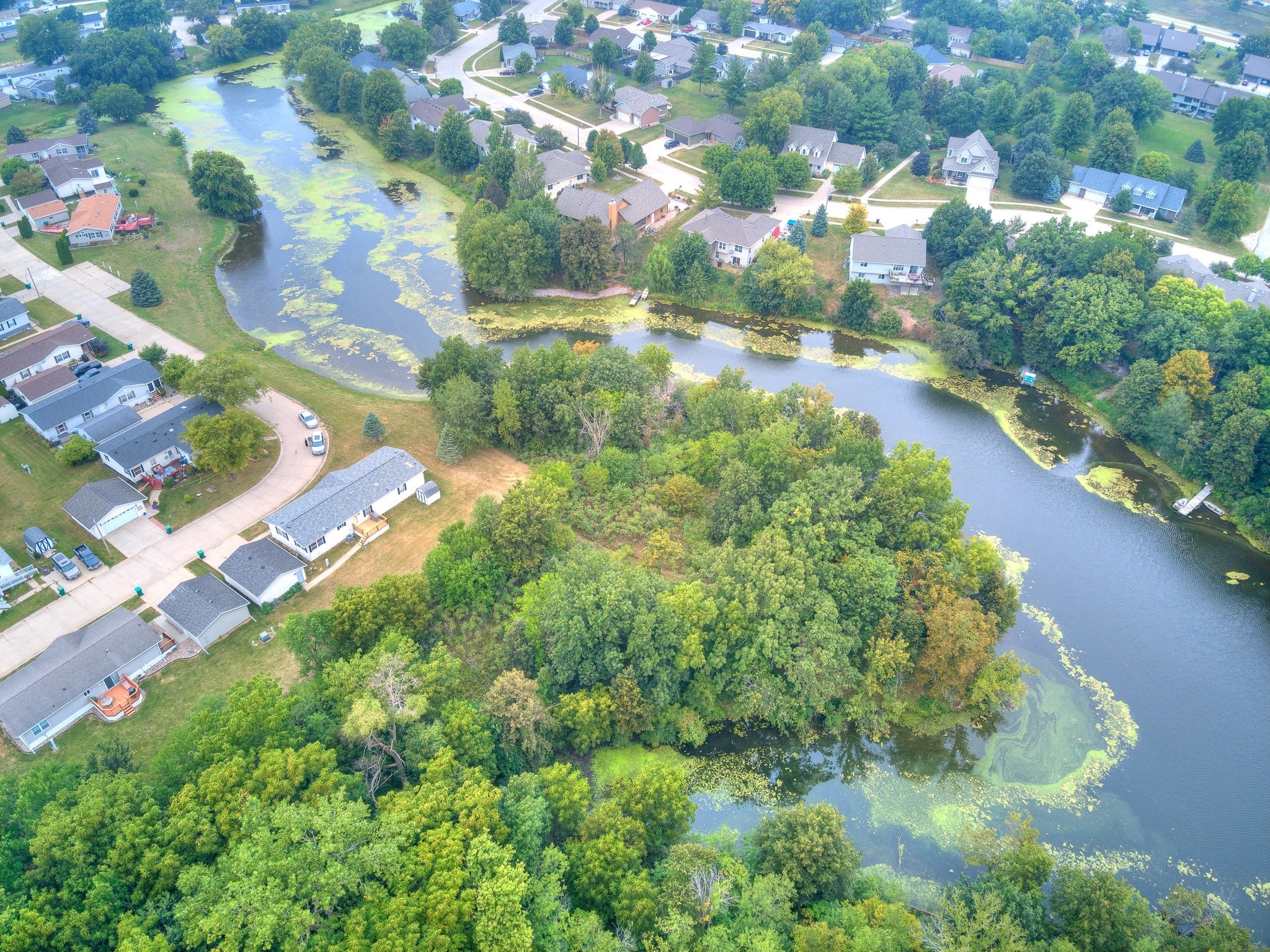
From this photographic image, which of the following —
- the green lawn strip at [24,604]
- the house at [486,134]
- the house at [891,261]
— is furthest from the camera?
the house at [486,134]

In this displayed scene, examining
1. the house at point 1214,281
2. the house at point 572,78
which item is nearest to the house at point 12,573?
the house at point 1214,281

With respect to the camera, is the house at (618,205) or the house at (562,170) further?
the house at (562,170)

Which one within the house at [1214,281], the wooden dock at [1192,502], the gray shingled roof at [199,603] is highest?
the house at [1214,281]

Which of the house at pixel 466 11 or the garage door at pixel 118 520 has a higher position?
the house at pixel 466 11

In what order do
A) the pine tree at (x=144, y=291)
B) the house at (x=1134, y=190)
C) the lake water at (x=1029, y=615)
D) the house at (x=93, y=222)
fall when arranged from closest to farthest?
the lake water at (x=1029, y=615), the pine tree at (x=144, y=291), the house at (x=93, y=222), the house at (x=1134, y=190)

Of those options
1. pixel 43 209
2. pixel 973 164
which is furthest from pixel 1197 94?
pixel 43 209

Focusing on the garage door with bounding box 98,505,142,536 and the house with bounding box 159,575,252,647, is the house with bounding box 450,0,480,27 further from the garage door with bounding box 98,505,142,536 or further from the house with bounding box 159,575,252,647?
the house with bounding box 159,575,252,647

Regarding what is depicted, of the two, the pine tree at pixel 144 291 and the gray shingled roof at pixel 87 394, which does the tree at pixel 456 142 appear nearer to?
the pine tree at pixel 144 291

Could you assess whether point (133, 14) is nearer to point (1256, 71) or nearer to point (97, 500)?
point (97, 500)
